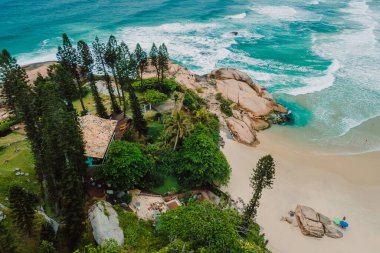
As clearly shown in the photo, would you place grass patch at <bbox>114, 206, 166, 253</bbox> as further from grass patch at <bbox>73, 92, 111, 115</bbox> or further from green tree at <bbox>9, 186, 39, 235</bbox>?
grass patch at <bbox>73, 92, 111, 115</bbox>

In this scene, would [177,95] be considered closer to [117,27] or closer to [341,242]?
[341,242]

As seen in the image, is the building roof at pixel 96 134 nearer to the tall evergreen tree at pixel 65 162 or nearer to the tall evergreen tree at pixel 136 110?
the tall evergreen tree at pixel 136 110

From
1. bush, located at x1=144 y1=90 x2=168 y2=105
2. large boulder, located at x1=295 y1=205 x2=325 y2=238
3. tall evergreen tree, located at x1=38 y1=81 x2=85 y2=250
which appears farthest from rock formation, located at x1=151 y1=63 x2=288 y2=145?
tall evergreen tree, located at x1=38 y1=81 x2=85 y2=250

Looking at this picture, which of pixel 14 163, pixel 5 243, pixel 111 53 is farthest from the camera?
pixel 111 53

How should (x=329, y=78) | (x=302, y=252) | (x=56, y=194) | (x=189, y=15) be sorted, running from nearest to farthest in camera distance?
(x=56, y=194) → (x=302, y=252) → (x=329, y=78) → (x=189, y=15)

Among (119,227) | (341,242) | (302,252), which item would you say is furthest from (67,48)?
(341,242)

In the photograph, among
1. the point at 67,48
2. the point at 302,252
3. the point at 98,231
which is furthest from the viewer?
the point at 67,48

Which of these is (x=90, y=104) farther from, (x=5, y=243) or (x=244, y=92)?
(x=5, y=243)

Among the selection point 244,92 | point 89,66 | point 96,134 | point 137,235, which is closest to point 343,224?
point 137,235

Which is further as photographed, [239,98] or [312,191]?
[239,98]
